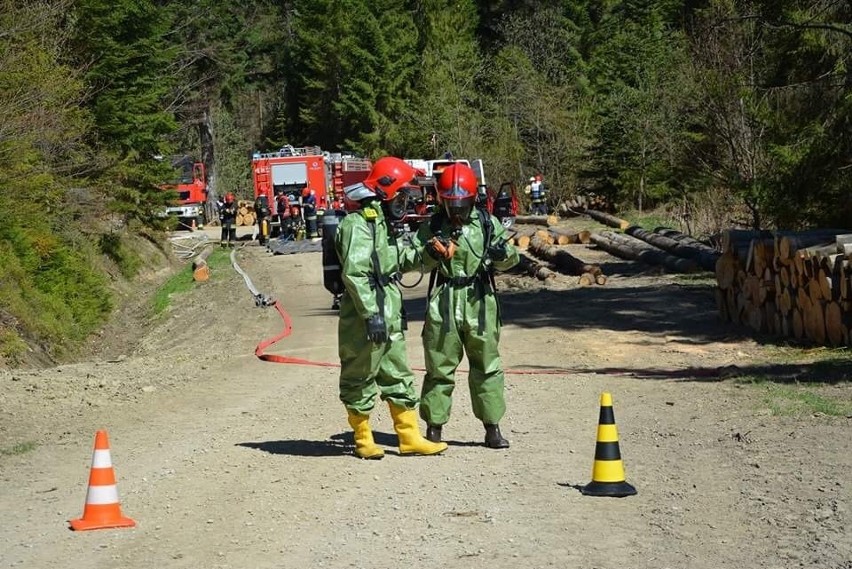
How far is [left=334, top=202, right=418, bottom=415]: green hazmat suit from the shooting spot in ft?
29.1

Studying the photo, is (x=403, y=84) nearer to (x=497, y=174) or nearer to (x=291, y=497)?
(x=497, y=174)

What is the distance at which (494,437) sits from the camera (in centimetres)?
952

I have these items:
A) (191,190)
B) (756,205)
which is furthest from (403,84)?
(756,205)

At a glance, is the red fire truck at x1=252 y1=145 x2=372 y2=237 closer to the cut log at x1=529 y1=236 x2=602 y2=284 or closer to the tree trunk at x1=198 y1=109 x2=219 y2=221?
the cut log at x1=529 y1=236 x2=602 y2=284

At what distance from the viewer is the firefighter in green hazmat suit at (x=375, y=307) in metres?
8.91

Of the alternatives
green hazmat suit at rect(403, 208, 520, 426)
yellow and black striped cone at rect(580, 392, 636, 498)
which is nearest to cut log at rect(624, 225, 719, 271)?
green hazmat suit at rect(403, 208, 520, 426)

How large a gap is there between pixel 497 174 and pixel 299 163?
28.7 feet

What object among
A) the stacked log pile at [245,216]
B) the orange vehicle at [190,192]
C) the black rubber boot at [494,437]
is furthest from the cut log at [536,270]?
the stacked log pile at [245,216]

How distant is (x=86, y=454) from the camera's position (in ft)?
34.1

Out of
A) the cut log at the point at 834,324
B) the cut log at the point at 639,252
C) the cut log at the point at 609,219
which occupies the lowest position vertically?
the cut log at the point at 834,324

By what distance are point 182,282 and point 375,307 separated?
24313 mm

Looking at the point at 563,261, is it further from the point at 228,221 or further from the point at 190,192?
the point at 190,192

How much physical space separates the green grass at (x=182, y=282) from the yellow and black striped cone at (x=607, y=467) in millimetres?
20389

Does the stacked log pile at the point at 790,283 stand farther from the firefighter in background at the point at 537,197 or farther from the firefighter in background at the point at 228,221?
the firefighter in background at the point at 537,197
